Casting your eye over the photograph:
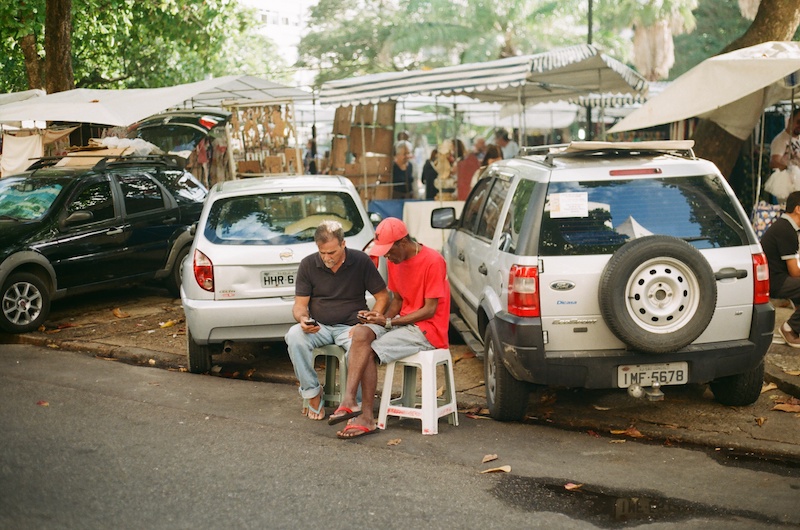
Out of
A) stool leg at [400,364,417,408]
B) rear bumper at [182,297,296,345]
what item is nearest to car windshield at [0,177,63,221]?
rear bumper at [182,297,296,345]

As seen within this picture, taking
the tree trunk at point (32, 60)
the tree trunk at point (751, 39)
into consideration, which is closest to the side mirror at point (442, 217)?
the tree trunk at point (751, 39)

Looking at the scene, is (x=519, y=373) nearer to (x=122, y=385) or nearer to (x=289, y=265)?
(x=289, y=265)

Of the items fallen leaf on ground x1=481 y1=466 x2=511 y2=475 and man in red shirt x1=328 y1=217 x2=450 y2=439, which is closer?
fallen leaf on ground x1=481 y1=466 x2=511 y2=475

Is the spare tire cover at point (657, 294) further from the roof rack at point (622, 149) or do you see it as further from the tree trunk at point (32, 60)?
the tree trunk at point (32, 60)

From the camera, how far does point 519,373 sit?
19.9 feet

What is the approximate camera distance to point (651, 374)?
595 centimetres

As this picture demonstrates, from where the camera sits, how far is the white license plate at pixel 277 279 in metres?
7.75

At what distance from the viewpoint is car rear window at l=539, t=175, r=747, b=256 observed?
5.98 meters

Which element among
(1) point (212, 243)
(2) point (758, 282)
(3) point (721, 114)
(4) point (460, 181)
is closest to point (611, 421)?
(2) point (758, 282)

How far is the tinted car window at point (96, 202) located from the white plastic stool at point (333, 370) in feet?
16.4

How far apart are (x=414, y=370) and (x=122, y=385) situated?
2717 millimetres

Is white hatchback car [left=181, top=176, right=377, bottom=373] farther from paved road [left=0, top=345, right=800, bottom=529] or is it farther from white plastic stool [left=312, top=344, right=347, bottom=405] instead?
white plastic stool [left=312, top=344, right=347, bottom=405]

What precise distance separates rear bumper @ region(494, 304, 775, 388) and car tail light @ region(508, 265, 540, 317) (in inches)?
2.2

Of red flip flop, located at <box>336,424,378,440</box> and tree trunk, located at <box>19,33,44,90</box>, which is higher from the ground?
tree trunk, located at <box>19,33,44,90</box>
